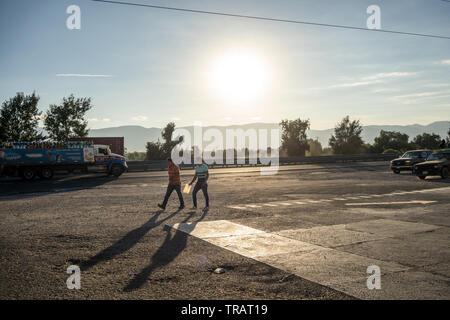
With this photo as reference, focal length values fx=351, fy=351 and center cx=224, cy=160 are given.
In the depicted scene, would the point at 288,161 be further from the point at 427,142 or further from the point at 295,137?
the point at 427,142

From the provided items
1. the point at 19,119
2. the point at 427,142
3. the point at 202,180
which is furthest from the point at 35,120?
the point at 427,142

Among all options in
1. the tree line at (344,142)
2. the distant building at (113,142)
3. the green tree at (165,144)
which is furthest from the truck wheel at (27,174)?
the tree line at (344,142)

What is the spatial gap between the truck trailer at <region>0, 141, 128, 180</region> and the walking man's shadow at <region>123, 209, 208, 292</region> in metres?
21.9

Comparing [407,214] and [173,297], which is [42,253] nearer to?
[173,297]

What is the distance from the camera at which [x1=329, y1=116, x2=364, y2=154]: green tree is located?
66438 millimetres

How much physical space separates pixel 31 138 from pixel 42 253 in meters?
44.4

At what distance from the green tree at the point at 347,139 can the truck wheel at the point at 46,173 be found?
171 feet

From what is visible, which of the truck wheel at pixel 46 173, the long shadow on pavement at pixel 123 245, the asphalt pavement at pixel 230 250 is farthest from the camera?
the truck wheel at pixel 46 173

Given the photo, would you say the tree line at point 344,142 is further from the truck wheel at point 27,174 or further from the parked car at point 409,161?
the truck wheel at point 27,174

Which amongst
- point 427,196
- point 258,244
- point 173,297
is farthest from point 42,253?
point 427,196

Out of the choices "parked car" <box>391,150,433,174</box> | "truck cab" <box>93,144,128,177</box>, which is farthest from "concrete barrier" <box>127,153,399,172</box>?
"parked car" <box>391,150,433,174</box>

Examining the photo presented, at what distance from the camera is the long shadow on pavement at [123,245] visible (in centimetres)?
614

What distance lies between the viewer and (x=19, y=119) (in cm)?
4412
